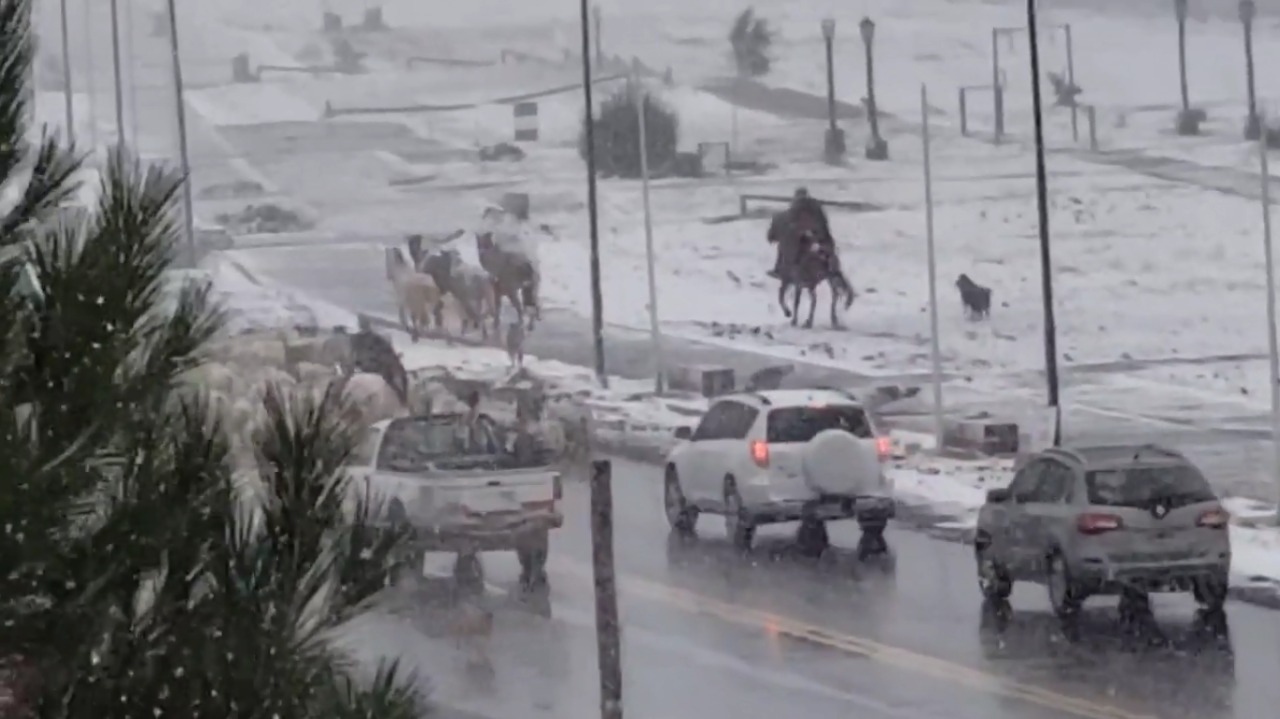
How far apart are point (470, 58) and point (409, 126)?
1.92 feet

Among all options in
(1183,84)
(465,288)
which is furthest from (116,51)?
(1183,84)

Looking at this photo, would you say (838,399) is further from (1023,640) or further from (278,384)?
(278,384)

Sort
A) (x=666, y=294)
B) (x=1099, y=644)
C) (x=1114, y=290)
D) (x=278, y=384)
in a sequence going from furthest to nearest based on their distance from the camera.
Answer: (x=1114, y=290)
(x=666, y=294)
(x=1099, y=644)
(x=278, y=384)

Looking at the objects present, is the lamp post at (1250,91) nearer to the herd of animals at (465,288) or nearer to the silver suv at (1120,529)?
the herd of animals at (465,288)

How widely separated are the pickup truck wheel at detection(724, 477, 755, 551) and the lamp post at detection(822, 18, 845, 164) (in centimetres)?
559

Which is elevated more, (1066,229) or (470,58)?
(470,58)

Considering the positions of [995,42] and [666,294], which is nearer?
[666,294]

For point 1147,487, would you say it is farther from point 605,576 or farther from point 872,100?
point 872,100

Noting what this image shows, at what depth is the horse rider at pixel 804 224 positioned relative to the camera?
1305cm

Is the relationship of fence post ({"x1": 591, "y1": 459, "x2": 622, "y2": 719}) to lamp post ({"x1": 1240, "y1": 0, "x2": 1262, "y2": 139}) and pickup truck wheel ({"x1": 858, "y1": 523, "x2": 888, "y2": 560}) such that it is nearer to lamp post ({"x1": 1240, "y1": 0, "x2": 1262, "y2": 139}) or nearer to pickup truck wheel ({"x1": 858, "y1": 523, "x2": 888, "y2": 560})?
pickup truck wheel ({"x1": 858, "y1": 523, "x2": 888, "y2": 560})

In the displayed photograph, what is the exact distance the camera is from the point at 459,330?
11508 millimetres

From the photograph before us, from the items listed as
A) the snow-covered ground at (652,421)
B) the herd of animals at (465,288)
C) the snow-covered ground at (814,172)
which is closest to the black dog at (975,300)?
the snow-covered ground at (814,172)

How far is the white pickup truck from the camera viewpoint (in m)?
7.64

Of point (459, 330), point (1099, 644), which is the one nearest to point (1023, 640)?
point (1099, 644)
